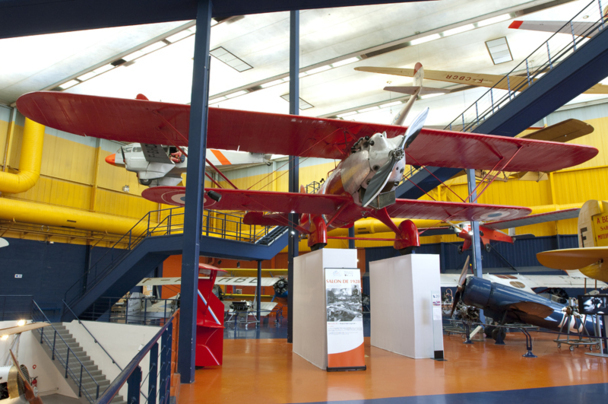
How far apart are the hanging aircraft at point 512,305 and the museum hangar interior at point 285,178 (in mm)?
128

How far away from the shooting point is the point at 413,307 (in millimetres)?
6957

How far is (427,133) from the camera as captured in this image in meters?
7.31

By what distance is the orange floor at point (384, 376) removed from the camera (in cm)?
459

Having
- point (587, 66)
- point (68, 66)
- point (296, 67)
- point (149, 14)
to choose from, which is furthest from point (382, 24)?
point (68, 66)

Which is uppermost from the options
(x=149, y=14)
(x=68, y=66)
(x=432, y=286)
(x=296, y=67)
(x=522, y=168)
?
(x=68, y=66)

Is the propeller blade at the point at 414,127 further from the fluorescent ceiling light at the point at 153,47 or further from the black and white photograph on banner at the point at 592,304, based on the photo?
the fluorescent ceiling light at the point at 153,47

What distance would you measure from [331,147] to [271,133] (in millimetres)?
1382

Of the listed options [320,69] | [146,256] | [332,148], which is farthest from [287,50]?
[146,256]

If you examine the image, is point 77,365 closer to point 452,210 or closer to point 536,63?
point 452,210

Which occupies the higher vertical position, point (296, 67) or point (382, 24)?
point (382, 24)

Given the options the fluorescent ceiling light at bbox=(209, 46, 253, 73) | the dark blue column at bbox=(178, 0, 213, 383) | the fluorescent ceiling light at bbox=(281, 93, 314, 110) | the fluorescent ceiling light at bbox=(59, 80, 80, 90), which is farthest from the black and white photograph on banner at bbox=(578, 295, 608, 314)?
the fluorescent ceiling light at bbox=(59, 80, 80, 90)

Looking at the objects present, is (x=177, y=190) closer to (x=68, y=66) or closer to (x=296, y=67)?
(x=296, y=67)

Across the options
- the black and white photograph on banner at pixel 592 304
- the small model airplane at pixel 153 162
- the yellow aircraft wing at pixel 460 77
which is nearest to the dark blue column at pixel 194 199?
the black and white photograph on banner at pixel 592 304

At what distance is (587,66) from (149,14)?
7776 millimetres
